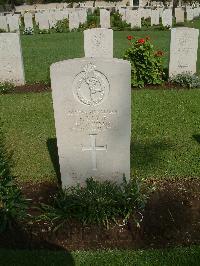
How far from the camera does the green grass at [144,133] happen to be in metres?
5.63

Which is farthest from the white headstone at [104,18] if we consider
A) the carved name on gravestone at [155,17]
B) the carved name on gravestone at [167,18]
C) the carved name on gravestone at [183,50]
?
the carved name on gravestone at [183,50]

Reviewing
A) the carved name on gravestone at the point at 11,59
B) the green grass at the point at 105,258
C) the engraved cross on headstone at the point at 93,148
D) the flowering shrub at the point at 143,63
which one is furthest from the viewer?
the carved name on gravestone at the point at 11,59

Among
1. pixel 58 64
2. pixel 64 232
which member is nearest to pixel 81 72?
pixel 58 64

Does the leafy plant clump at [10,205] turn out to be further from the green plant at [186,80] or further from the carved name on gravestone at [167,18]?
the carved name on gravestone at [167,18]

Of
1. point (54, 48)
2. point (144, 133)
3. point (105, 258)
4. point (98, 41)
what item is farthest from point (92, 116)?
point (54, 48)

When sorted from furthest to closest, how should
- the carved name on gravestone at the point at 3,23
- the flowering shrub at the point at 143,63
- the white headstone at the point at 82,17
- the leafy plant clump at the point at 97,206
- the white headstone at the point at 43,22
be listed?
the white headstone at the point at 82,17, the white headstone at the point at 43,22, the carved name on gravestone at the point at 3,23, the flowering shrub at the point at 143,63, the leafy plant clump at the point at 97,206

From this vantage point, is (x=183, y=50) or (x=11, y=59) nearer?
(x=183, y=50)

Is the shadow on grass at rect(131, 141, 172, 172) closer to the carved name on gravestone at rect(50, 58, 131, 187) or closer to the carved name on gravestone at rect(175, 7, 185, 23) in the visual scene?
the carved name on gravestone at rect(50, 58, 131, 187)

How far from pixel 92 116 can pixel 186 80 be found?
633 cm

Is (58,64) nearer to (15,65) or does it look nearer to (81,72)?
(81,72)

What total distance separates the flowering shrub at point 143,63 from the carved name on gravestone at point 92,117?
5618 mm

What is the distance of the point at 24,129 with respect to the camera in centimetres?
737

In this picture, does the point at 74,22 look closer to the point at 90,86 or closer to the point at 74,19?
the point at 74,19

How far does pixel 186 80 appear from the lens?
10.0 metres
